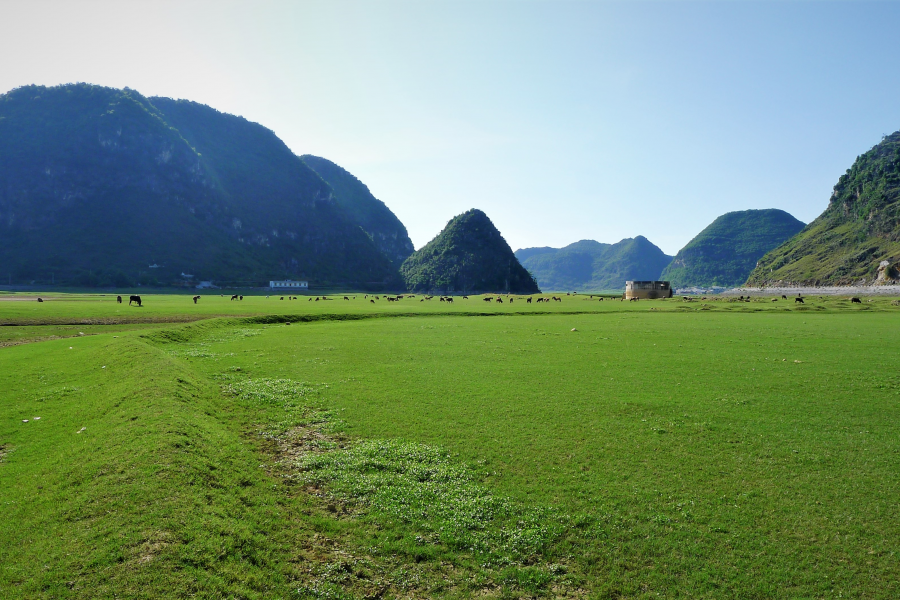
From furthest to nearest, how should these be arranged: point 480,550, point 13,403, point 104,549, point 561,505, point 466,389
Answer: point 466,389
point 13,403
point 561,505
point 480,550
point 104,549

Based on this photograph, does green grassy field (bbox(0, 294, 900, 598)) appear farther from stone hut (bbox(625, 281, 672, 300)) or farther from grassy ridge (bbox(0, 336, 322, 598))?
stone hut (bbox(625, 281, 672, 300))

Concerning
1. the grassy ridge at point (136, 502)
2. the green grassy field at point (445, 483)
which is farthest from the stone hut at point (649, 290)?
the grassy ridge at point (136, 502)

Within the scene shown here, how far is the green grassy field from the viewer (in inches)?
271

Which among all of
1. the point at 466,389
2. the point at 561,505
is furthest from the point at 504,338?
the point at 561,505

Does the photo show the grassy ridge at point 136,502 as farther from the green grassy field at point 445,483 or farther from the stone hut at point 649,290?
the stone hut at point 649,290

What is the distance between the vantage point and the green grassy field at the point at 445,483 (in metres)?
6.87

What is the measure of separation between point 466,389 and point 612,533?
9842 millimetres

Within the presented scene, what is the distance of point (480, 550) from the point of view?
768 cm

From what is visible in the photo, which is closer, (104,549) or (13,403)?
(104,549)

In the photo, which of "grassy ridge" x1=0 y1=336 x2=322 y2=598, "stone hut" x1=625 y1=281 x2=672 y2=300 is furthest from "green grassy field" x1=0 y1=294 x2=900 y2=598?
"stone hut" x1=625 y1=281 x2=672 y2=300

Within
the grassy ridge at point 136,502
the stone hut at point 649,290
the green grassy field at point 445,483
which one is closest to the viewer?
the grassy ridge at point 136,502

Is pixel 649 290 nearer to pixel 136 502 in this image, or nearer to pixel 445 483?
pixel 445 483

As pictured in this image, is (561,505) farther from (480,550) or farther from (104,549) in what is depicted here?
(104,549)

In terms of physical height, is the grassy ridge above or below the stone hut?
below
